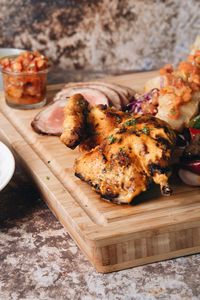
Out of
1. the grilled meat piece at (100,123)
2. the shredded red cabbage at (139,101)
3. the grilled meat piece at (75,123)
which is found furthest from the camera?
the shredded red cabbage at (139,101)

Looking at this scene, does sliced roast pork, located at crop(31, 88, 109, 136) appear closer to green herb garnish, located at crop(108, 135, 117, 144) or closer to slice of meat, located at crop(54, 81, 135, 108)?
slice of meat, located at crop(54, 81, 135, 108)

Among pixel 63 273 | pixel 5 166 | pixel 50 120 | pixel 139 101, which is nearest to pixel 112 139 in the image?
pixel 5 166

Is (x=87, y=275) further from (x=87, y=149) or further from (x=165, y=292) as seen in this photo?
(x=87, y=149)

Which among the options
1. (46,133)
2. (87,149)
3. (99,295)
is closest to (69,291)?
(99,295)

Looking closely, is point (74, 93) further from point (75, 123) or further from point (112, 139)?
point (112, 139)

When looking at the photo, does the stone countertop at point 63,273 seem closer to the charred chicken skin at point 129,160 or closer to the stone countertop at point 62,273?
the stone countertop at point 62,273

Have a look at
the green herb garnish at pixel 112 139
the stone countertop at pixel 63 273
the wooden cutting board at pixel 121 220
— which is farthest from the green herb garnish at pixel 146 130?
the stone countertop at pixel 63 273
